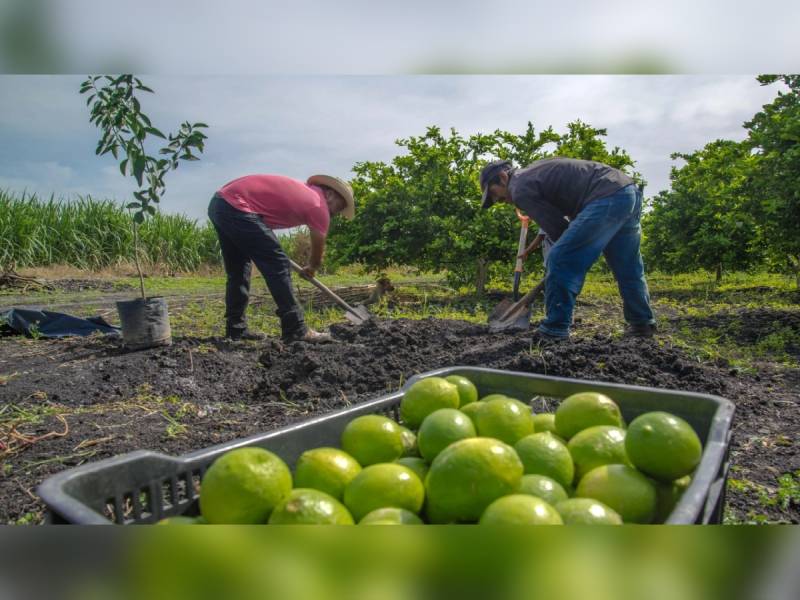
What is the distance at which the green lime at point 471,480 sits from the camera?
1.01 m

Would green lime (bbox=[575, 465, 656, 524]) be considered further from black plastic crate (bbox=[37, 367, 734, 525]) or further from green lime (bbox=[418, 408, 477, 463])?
green lime (bbox=[418, 408, 477, 463])

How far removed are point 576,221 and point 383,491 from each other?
3.99m

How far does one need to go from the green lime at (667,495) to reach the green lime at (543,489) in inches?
8.1

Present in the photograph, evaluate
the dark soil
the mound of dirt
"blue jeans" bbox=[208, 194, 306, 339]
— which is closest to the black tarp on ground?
"blue jeans" bbox=[208, 194, 306, 339]

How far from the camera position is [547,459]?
1.17 m

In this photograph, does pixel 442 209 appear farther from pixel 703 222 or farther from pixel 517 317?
pixel 703 222

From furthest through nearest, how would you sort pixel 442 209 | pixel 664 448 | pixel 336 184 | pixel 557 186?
pixel 442 209
pixel 336 184
pixel 557 186
pixel 664 448

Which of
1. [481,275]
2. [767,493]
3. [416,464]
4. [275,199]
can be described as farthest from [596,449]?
[481,275]

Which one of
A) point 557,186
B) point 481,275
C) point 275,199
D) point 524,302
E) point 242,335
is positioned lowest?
point 242,335

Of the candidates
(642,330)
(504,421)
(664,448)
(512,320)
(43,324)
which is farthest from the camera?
(43,324)

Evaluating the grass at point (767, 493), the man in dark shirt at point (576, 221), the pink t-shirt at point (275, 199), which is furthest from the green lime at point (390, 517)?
the pink t-shirt at point (275, 199)

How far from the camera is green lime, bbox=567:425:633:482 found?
1196 millimetres

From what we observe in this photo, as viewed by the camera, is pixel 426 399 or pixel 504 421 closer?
pixel 504 421

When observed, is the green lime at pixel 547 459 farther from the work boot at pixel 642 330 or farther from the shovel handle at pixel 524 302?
the work boot at pixel 642 330
